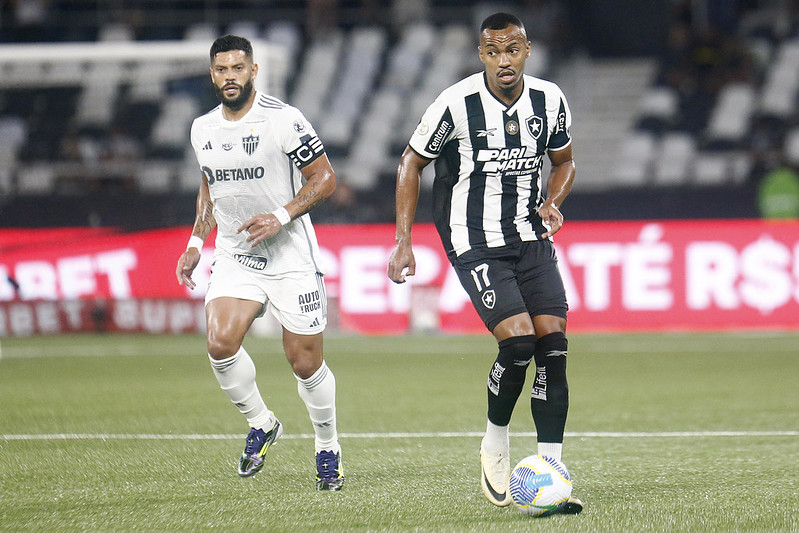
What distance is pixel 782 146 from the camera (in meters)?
17.1

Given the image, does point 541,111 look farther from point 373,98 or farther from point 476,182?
point 373,98

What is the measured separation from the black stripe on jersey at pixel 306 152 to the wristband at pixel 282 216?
0.82 feet

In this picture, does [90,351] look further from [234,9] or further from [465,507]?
[234,9]

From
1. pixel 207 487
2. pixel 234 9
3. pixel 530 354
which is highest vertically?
pixel 234 9

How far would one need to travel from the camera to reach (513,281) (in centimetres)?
495

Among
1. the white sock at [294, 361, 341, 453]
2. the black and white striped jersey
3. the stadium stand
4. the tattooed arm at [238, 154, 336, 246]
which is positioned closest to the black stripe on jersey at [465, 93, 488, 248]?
the black and white striped jersey

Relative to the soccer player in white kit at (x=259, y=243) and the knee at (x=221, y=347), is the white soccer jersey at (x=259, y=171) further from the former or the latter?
the knee at (x=221, y=347)

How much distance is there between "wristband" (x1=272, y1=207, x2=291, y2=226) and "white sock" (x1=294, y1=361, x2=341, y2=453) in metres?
0.71

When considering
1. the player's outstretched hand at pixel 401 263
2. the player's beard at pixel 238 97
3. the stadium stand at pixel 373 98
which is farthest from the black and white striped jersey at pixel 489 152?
the stadium stand at pixel 373 98

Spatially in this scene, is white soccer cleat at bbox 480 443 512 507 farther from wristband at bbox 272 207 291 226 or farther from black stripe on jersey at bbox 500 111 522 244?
wristband at bbox 272 207 291 226

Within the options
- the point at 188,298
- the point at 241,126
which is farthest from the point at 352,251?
the point at 241,126

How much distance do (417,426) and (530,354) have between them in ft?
8.19

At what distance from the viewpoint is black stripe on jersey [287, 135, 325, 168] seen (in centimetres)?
527

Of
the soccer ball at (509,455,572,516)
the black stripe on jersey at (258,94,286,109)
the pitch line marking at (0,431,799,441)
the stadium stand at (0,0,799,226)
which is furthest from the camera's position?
Answer: the stadium stand at (0,0,799,226)
